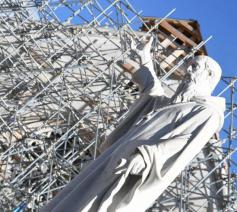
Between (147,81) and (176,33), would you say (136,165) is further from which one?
(176,33)

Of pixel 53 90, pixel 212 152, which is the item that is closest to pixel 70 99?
pixel 53 90

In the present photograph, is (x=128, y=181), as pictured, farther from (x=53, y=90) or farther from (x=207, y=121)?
(x=53, y=90)

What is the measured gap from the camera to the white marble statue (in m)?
6.17

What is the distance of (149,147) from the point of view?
20.6ft

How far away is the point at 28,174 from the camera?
1344 cm

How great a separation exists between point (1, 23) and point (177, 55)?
3.83 metres

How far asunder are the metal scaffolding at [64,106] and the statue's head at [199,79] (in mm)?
5251

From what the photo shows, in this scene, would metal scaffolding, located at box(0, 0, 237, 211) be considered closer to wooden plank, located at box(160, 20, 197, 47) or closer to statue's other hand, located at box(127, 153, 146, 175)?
wooden plank, located at box(160, 20, 197, 47)

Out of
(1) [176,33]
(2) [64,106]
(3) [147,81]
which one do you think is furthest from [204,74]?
(1) [176,33]

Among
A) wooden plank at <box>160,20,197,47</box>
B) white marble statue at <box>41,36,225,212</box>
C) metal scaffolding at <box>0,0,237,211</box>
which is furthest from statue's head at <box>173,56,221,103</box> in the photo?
wooden plank at <box>160,20,197,47</box>

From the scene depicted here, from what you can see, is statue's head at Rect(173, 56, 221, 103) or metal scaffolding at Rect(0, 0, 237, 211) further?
metal scaffolding at Rect(0, 0, 237, 211)

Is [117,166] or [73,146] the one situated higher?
[73,146]

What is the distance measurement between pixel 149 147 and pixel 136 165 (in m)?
0.17

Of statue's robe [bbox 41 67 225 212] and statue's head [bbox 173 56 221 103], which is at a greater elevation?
statue's head [bbox 173 56 221 103]
